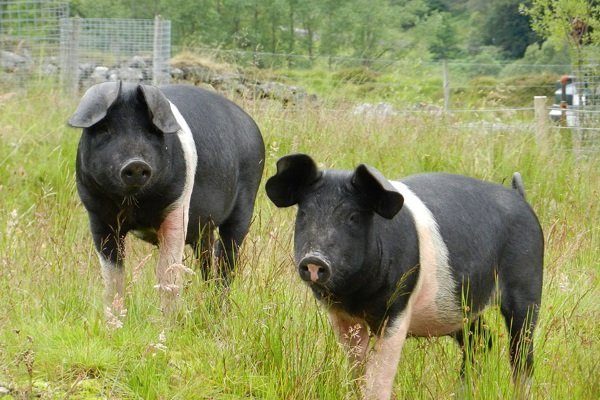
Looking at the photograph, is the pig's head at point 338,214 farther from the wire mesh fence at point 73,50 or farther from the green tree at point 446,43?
the green tree at point 446,43

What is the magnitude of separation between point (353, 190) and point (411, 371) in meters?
1.01

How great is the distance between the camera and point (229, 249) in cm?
653

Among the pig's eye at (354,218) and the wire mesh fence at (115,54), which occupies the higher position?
the pig's eye at (354,218)

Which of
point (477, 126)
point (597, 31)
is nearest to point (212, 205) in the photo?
point (477, 126)

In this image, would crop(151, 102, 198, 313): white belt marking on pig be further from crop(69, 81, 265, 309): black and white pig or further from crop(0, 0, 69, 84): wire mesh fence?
crop(0, 0, 69, 84): wire mesh fence

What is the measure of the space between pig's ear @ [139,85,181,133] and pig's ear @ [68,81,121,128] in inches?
5.8

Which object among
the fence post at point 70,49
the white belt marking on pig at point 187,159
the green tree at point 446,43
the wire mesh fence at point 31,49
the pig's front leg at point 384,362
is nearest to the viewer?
the pig's front leg at point 384,362

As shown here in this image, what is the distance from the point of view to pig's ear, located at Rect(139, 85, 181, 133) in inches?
202

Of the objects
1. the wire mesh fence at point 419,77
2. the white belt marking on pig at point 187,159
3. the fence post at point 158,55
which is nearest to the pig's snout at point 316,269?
the white belt marking on pig at point 187,159

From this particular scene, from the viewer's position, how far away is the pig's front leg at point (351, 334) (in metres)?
4.51

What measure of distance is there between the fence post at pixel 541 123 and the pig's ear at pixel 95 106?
6.05 m

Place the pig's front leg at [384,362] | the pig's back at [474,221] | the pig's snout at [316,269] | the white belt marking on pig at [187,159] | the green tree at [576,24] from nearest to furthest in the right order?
1. the pig's snout at [316,269]
2. the pig's front leg at [384,362]
3. the pig's back at [474,221]
4. the white belt marking on pig at [187,159]
5. the green tree at [576,24]

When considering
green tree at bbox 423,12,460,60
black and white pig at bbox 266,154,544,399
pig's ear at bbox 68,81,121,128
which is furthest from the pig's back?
green tree at bbox 423,12,460,60

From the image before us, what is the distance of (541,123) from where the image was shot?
429 inches
